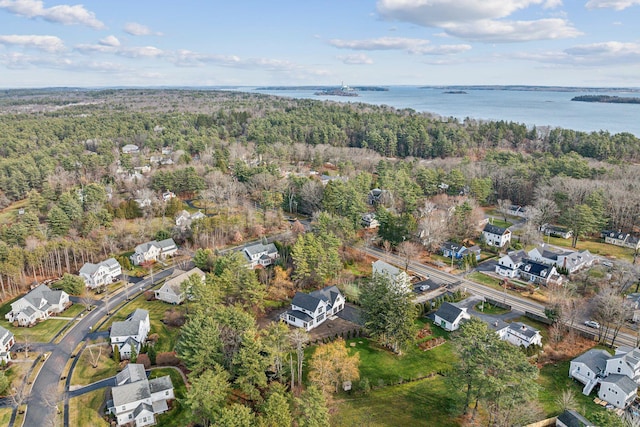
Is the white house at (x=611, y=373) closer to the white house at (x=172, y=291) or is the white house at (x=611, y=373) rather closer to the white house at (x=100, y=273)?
the white house at (x=172, y=291)

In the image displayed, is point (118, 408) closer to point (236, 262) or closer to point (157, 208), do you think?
point (236, 262)

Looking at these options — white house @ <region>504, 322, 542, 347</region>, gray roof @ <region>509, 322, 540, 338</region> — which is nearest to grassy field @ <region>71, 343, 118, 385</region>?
white house @ <region>504, 322, 542, 347</region>

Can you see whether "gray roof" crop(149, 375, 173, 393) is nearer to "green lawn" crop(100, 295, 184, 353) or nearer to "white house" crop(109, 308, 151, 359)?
"white house" crop(109, 308, 151, 359)

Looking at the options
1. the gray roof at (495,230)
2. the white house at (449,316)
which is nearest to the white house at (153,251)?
the white house at (449,316)

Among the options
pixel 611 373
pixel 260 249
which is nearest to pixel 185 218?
pixel 260 249

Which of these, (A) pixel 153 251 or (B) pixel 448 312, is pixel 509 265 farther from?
(A) pixel 153 251
